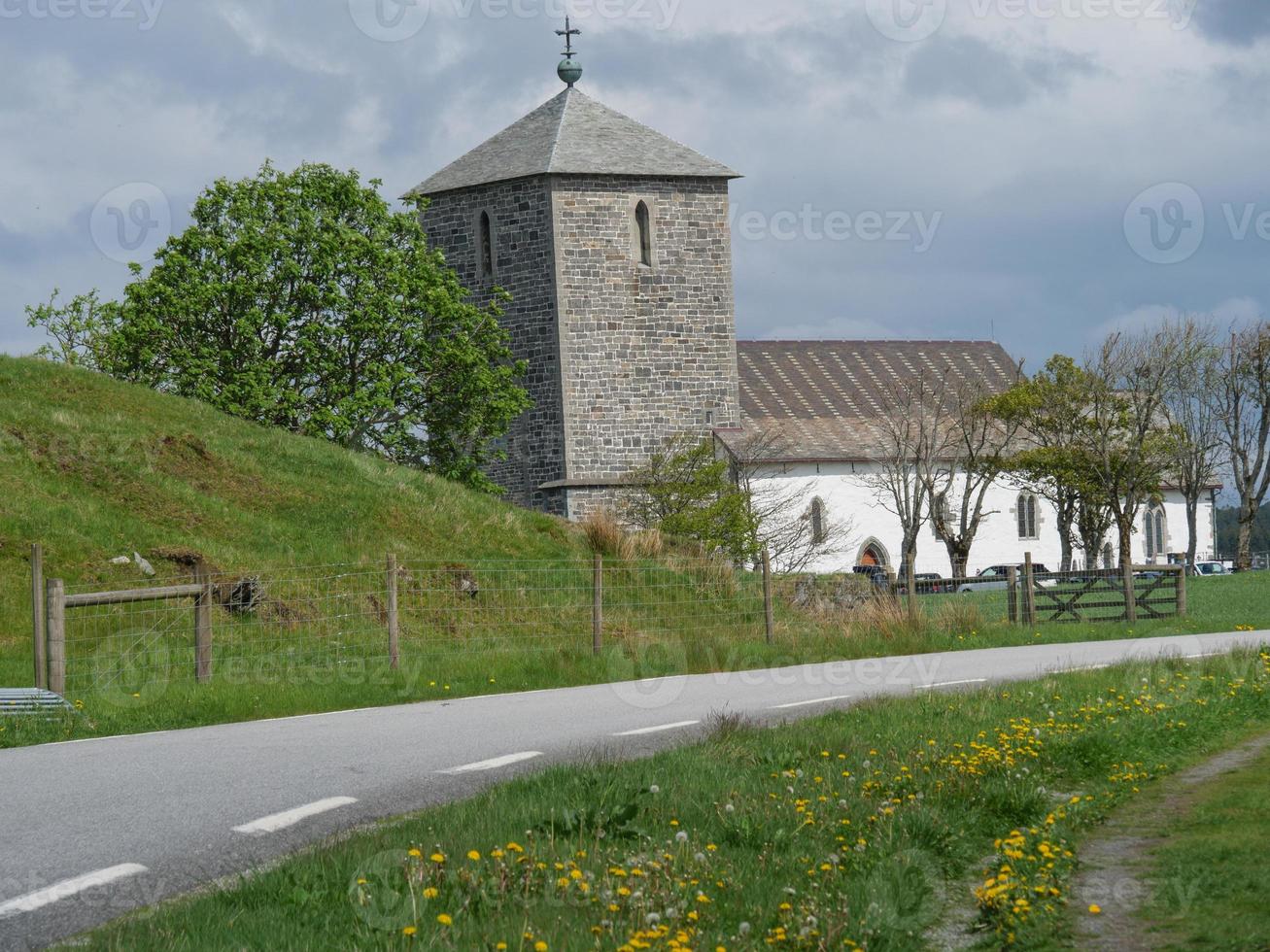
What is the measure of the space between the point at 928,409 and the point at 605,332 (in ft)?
89.1

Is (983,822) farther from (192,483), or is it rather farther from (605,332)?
(605,332)

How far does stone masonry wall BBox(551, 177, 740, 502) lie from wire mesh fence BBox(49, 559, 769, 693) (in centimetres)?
2516

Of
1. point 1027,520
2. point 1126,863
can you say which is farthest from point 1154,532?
point 1126,863

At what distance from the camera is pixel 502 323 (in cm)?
5225

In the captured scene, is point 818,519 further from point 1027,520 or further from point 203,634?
point 203,634

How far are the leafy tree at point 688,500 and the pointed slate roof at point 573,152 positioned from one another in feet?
31.4

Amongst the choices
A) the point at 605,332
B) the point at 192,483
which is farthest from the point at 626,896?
the point at 605,332

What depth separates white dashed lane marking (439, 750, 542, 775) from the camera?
9.08 meters

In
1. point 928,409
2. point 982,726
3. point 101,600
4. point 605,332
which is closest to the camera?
point 982,726

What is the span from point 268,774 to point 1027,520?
71.2m

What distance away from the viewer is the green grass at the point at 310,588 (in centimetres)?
1519

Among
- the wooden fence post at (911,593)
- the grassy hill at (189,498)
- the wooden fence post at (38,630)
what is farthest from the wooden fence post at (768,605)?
the wooden fence post at (38,630)

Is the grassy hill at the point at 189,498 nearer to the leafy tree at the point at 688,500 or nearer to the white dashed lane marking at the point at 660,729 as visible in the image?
the white dashed lane marking at the point at 660,729

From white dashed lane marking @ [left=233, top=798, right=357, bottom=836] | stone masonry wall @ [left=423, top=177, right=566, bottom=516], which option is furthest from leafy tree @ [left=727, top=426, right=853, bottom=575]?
white dashed lane marking @ [left=233, top=798, right=357, bottom=836]
